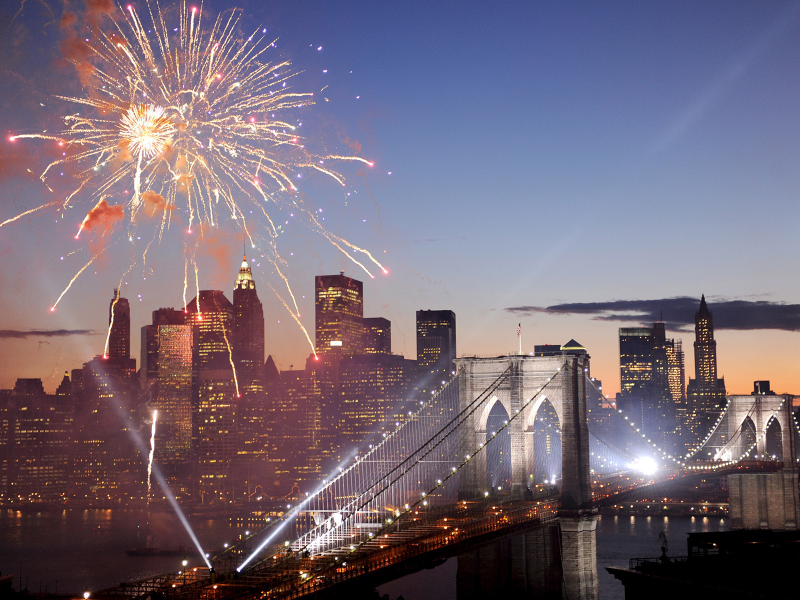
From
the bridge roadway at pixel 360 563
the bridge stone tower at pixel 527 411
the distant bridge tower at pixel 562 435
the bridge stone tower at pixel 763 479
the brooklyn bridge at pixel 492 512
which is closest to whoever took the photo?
the bridge roadway at pixel 360 563

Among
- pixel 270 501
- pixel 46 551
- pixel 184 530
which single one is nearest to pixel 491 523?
pixel 46 551

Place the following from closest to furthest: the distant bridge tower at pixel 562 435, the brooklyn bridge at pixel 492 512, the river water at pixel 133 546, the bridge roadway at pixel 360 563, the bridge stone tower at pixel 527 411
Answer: the bridge roadway at pixel 360 563, the brooklyn bridge at pixel 492 512, the distant bridge tower at pixel 562 435, the bridge stone tower at pixel 527 411, the river water at pixel 133 546

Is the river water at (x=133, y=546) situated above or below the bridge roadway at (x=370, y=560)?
below

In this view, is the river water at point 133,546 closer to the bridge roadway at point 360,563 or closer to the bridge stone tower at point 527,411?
the bridge stone tower at point 527,411

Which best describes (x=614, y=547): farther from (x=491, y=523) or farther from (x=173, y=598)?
(x=173, y=598)

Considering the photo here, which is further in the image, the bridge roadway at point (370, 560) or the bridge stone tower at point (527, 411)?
the bridge stone tower at point (527, 411)

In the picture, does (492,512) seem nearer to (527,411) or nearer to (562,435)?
(562,435)

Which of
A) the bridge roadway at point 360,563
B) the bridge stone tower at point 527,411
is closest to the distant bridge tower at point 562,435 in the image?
the bridge stone tower at point 527,411
